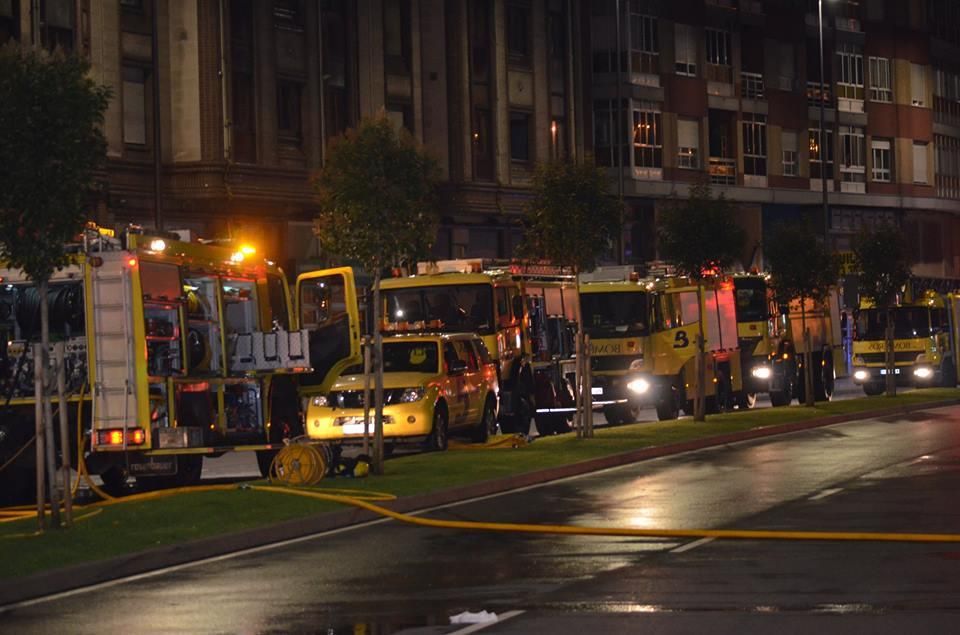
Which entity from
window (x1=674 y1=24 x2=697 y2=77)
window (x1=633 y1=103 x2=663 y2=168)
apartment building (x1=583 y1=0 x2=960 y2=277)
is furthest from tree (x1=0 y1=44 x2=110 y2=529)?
window (x1=674 y1=24 x2=697 y2=77)

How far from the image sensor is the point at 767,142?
72.3m

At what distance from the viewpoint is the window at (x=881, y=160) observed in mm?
Result: 78625

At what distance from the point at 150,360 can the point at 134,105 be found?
22982 mm

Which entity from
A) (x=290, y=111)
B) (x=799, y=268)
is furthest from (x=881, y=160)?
(x=290, y=111)

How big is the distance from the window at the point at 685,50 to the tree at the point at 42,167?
5131cm

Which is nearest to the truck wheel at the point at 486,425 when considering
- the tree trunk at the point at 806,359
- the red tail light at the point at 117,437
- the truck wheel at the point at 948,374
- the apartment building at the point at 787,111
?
the red tail light at the point at 117,437

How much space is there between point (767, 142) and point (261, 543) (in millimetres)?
56795

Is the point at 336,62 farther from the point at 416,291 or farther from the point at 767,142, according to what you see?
the point at 767,142

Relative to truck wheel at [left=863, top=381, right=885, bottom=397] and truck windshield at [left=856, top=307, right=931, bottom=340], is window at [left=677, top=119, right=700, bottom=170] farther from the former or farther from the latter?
truck wheel at [left=863, top=381, right=885, bottom=397]

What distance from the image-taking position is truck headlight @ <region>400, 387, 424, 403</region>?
2814cm

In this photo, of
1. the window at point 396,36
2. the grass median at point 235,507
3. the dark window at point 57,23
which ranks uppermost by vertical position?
the window at point 396,36

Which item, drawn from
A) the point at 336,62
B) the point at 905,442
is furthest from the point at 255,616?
the point at 336,62

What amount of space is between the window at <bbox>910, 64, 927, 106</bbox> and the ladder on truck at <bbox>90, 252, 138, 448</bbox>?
63.8 metres

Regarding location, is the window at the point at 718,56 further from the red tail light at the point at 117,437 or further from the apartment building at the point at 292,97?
the red tail light at the point at 117,437
